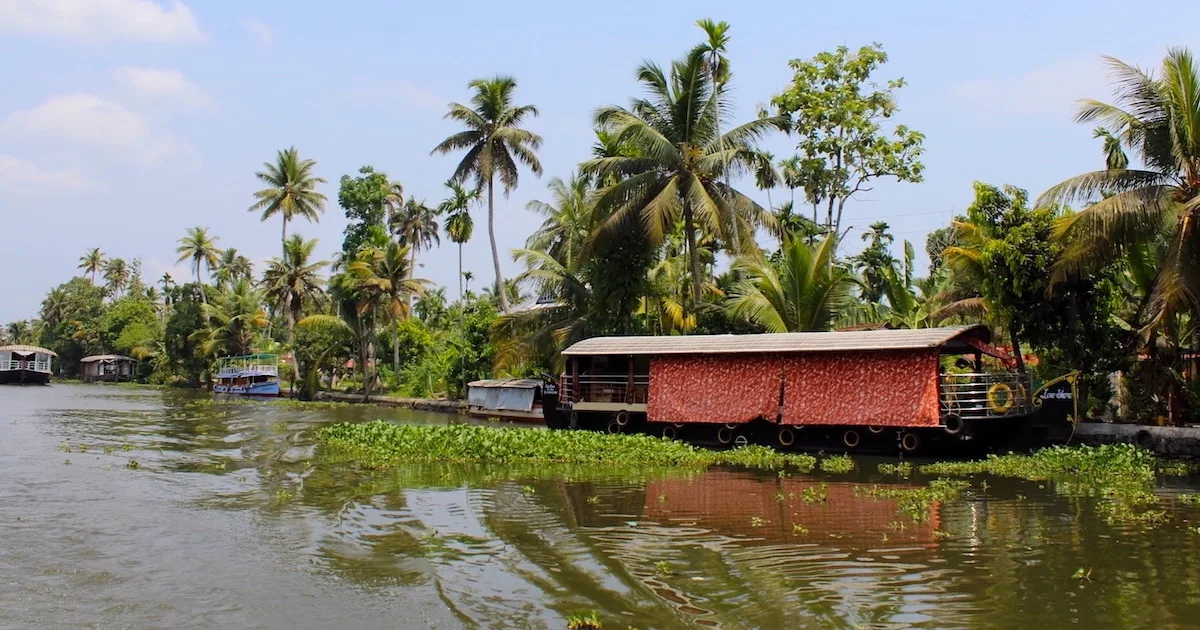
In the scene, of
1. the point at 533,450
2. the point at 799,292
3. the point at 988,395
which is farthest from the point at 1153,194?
the point at 533,450

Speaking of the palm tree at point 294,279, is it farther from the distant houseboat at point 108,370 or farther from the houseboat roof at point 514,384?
the distant houseboat at point 108,370

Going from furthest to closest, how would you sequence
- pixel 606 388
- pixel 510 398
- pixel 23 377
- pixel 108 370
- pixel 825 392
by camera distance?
pixel 108 370 → pixel 23 377 → pixel 510 398 → pixel 606 388 → pixel 825 392

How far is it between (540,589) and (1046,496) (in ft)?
28.4

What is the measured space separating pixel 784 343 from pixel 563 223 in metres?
16.1

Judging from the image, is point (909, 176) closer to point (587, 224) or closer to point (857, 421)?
point (587, 224)

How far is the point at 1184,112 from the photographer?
52.9 ft

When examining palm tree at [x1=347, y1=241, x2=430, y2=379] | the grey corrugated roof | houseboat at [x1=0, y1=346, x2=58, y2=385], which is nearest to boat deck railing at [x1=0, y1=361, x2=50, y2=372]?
houseboat at [x1=0, y1=346, x2=58, y2=385]

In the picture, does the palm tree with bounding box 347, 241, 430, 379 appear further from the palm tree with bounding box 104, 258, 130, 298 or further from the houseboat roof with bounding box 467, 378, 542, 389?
the palm tree with bounding box 104, 258, 130, 298

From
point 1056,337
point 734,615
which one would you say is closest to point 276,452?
point 734,615

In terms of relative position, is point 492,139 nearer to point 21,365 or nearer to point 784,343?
point 784,343

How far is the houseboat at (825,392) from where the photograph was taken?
1830 centimetres

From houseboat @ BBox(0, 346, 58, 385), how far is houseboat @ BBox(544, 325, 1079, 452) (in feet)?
172

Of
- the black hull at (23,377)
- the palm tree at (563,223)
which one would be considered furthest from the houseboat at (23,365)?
the palm tree at (563,223)

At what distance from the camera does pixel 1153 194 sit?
16.5 metres
